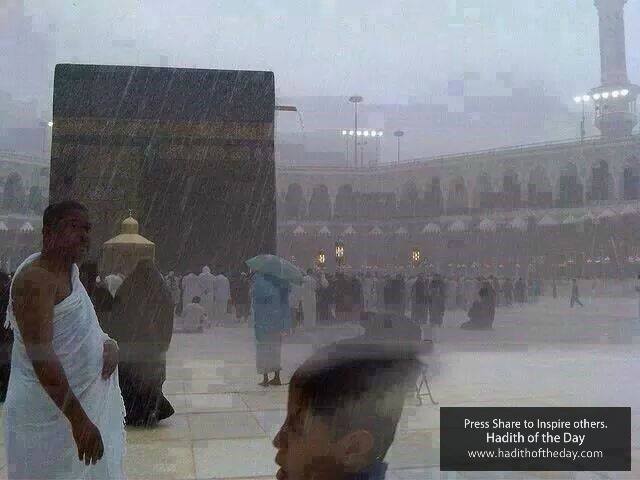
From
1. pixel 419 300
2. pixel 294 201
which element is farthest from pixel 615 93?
pixel 419 300

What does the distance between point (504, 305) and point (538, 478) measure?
1472 cm

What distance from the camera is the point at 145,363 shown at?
325 centimetres

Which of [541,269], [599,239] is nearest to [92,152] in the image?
[541,269]

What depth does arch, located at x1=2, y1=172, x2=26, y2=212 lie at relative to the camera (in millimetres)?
27406

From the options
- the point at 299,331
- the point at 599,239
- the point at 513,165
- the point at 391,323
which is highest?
the point at 513,165

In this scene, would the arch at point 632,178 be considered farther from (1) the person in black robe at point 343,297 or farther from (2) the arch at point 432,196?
(1) the person in black robe at point 343,297

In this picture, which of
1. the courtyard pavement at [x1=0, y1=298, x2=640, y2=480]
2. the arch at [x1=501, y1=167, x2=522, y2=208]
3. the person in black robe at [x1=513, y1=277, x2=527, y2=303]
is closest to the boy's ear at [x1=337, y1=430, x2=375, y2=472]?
the courtyard pavement at [x1=0, y1=298, x2=640, y2=480]

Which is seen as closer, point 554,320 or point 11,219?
point 554,320

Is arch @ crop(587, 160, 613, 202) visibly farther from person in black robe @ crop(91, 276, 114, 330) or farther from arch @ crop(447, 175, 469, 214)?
person in black robe @ crop(91, 276, 114, 330)

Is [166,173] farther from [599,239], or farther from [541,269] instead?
[599,239]

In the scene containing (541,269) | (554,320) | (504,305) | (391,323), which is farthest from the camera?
(541,269)

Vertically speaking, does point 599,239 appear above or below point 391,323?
above

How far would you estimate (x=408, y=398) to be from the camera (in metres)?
1.30

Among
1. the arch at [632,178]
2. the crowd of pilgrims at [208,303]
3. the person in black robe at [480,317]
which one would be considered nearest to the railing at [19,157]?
the crowd of pilgrims at [208,303]
